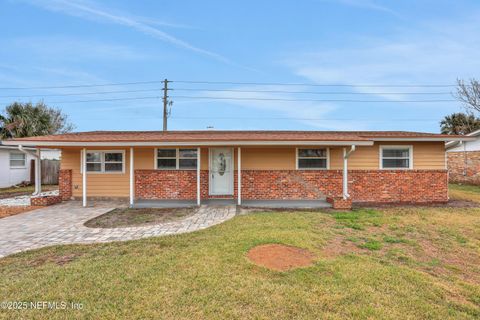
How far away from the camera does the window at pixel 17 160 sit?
17.2 m

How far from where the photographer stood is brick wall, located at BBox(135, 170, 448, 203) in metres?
10.8

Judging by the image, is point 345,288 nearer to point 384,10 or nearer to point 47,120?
point 384,10

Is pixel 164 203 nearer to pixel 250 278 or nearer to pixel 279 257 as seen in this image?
pixel 279 257

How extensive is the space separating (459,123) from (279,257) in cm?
3370

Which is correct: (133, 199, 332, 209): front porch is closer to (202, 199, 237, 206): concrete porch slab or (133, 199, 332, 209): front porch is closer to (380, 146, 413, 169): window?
(202, 199, 237, 206): concrete porch slab

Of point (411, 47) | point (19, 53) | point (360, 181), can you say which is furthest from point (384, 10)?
point (19, 53)

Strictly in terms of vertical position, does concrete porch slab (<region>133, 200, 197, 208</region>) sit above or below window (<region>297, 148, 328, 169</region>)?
below

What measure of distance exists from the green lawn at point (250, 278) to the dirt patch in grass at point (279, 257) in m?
0.16

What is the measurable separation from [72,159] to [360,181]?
1152 cm

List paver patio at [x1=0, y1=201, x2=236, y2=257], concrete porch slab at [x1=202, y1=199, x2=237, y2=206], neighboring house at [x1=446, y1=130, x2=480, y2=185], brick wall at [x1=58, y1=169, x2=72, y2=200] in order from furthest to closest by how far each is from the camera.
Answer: neighboring house at [x1=446, y1=130, x2=480, y2=185], brick wall at [x1=58, y1=169, x2=72, y2=200], concrete porch slab at [x1=202, y1=199, x2=237, y2=206], paver patio at [x1=0, y1=201, x2=236, y2=257]

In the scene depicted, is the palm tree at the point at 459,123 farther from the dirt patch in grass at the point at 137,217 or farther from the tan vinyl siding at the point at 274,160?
the dirt patch in grass at the point at 137,217

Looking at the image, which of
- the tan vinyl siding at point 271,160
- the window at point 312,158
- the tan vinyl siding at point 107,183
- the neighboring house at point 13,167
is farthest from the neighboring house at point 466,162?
the neighboring house at point 13,167

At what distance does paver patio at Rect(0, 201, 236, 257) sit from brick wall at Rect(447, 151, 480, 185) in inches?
660

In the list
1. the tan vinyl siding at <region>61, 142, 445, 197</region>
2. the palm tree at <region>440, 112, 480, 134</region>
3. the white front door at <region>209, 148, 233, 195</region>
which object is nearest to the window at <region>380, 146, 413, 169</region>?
the tan vinyl siding at <region>61, 142, 445, 197</region>
